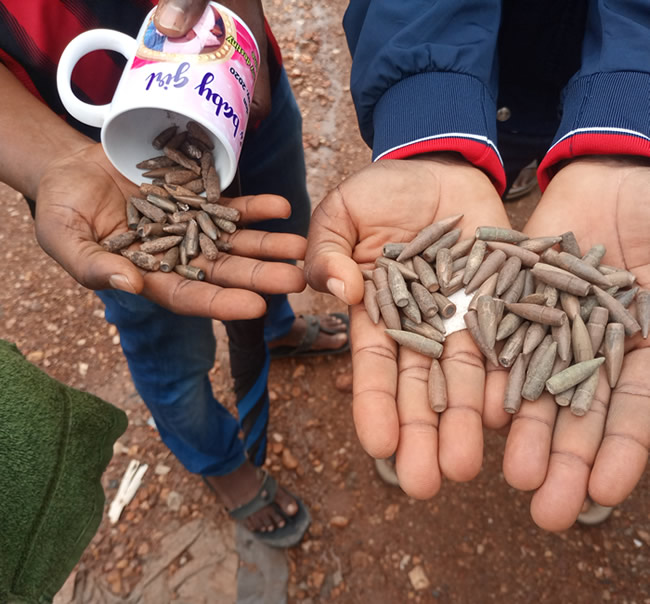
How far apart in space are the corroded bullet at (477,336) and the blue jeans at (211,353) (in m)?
1.54

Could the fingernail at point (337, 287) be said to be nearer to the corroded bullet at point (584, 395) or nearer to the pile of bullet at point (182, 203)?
the pile of bullet at point (182, 203)

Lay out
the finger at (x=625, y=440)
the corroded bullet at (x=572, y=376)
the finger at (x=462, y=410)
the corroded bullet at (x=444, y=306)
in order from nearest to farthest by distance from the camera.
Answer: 1. the finger at (x=625, y=440)
2. the finger at (x=462, y=410)
3. the corroded bullet at (x=572, y=376)
4. the corroded bullet at (x=444, y=306)

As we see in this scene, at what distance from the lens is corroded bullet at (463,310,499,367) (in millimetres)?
2406

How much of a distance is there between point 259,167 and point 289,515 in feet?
8.50

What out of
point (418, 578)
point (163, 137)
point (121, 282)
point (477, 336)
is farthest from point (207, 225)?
point (418, 578)

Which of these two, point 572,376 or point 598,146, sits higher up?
point 598,146

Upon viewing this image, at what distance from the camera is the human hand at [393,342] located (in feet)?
7.07

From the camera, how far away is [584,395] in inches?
88.0

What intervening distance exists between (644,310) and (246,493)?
2.91m

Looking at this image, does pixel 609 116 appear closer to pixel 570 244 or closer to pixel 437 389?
pixel 570 244

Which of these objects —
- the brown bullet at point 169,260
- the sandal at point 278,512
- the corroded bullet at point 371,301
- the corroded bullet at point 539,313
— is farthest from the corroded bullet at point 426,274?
the sandal at point 278,512

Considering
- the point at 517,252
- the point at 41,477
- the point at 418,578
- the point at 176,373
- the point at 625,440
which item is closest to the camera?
the point at 41,477

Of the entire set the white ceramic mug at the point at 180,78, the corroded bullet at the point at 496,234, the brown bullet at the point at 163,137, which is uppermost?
the white ceramic mug at the point at 180,78

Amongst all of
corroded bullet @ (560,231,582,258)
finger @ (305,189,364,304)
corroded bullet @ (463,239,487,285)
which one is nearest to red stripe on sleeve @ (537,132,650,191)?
corroded bullet @ (560,231,582,258)
